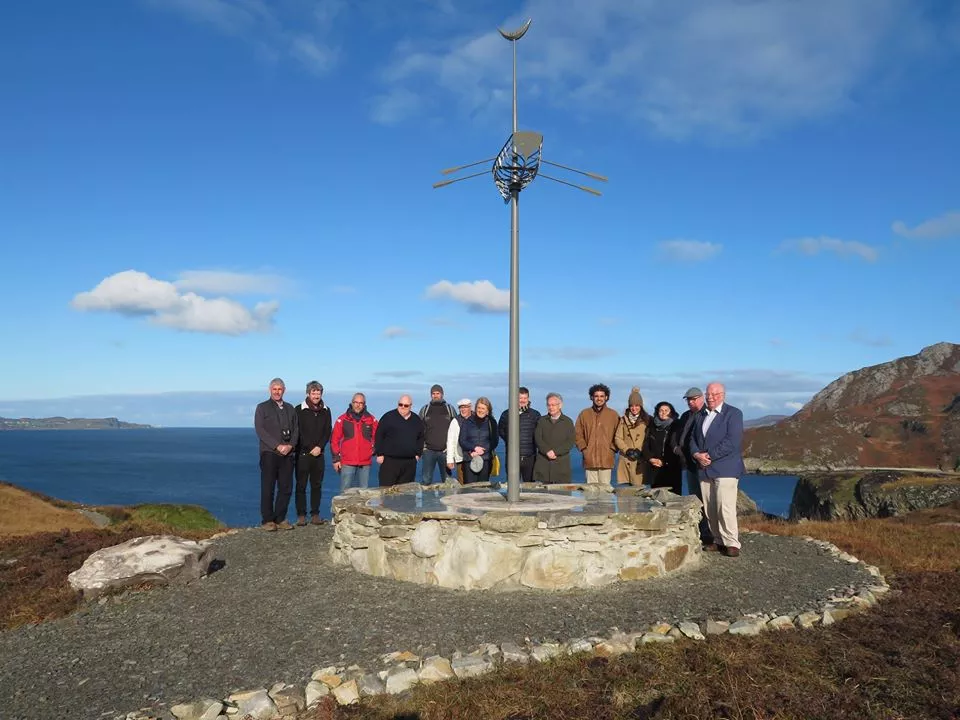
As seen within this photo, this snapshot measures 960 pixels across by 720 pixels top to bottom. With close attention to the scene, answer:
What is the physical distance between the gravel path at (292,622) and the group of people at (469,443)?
199cm

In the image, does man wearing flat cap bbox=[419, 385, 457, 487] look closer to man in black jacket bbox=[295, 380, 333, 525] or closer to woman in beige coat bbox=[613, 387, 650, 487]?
man in black jacket bbox=[295, 380, 333, 525]

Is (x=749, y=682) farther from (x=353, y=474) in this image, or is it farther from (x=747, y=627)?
(x=353, y=474)

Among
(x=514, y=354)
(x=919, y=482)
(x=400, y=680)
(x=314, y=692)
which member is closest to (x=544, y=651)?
(x=400, y=680)

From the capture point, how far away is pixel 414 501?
9742mm

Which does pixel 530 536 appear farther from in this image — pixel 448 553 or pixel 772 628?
pixel 772 628

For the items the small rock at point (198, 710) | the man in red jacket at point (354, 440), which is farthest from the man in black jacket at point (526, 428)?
the small rock at point (198, 710)

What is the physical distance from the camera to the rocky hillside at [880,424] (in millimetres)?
95500

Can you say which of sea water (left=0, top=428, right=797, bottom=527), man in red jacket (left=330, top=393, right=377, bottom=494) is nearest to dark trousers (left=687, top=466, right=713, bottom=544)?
man in red jacket (left=330, top=393, right=377, bottom=494)

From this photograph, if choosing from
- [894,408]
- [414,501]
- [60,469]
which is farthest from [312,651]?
[894,408]

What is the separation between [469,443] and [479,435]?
0.24 metres

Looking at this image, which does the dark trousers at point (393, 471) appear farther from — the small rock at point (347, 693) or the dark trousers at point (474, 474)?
the small rock at point (347, 693)

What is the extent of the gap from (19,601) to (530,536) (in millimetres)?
6025

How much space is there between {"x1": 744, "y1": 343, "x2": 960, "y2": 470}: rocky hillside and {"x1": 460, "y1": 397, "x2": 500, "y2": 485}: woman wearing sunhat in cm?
8742

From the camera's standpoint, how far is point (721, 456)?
9164 millimetres
